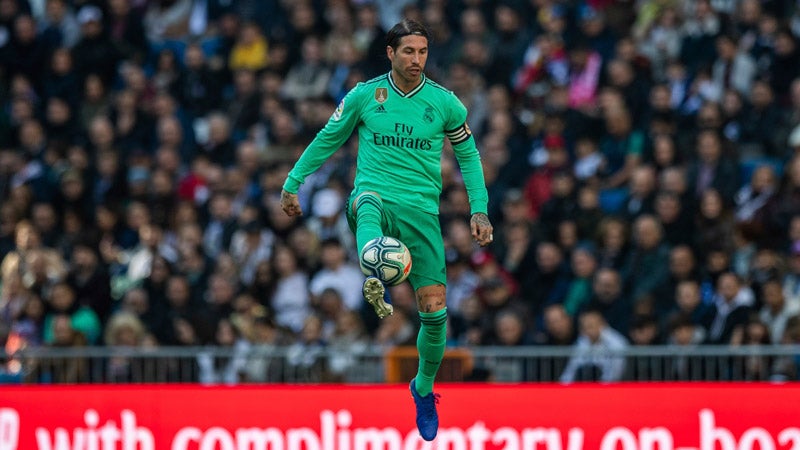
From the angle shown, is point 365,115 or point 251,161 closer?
point 365,115

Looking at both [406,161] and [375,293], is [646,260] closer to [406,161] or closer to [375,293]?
[406,161]

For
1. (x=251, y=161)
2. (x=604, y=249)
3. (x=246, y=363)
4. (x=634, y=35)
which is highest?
(x=634, y=35)

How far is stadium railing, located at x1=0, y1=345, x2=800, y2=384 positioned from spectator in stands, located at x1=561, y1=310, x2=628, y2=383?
0.6 inches

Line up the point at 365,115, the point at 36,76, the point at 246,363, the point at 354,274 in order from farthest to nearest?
the point at 36,76 < the point at 354,274 < the point at 246,363 < the point at 365,115

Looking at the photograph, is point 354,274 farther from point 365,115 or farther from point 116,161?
point 365,115

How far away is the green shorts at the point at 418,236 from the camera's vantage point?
35.4 feet

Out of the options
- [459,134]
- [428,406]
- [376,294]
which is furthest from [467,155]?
[428,406]

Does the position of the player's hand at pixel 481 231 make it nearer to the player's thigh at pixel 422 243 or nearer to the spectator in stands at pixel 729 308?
the player's thigh at pixel 422 243

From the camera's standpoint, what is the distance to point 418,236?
35.7 ft

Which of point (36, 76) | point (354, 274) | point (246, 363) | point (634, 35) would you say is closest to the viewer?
point (246, 363)

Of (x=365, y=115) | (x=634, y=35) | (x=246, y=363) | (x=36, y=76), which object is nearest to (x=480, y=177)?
(x=365, y=115)

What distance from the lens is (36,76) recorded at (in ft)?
67.1

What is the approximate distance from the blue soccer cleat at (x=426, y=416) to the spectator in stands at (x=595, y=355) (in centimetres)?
330

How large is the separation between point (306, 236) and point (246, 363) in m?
2.01
